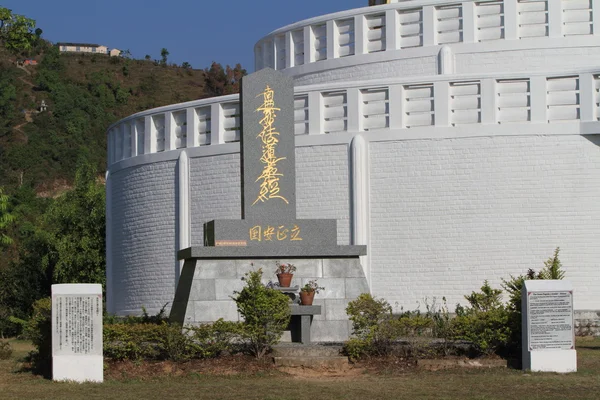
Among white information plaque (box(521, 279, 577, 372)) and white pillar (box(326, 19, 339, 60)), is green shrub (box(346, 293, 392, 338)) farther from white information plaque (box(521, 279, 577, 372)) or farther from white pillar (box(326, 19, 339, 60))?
white pillar (box(326, 19, 339, 60))

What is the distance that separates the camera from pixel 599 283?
1038 inches

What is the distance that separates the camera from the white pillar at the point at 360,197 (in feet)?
90.1

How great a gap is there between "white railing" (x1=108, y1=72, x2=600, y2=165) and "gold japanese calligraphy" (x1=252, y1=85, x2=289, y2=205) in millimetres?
6067

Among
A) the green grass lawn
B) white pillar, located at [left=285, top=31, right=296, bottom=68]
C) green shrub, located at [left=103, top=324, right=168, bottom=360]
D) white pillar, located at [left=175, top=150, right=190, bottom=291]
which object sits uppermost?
white pillar, located at [left=285, top=31, right=296, bottom=68]

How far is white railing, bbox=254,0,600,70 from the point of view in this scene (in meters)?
29.7

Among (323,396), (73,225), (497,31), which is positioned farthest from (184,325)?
(73,225)

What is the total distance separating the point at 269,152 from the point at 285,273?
2.35 meters

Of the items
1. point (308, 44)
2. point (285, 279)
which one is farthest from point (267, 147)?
point (308, 44)

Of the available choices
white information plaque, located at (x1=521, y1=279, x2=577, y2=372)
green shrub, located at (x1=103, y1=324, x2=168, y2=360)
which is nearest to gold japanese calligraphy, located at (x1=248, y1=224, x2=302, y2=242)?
green shrub, located at (x1=103, y1=324, x2=168, y2=360)

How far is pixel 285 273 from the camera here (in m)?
20.9

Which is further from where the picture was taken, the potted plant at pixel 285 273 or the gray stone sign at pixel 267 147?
the gray stone sign at pixel 267 147

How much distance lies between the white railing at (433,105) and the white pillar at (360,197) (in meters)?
0.56

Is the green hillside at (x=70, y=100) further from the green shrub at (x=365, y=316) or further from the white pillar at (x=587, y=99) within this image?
the green shrub at (x=365, y=316)

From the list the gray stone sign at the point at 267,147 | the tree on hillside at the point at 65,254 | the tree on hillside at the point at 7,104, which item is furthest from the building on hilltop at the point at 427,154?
the tree on hillside at the point at 7,104
